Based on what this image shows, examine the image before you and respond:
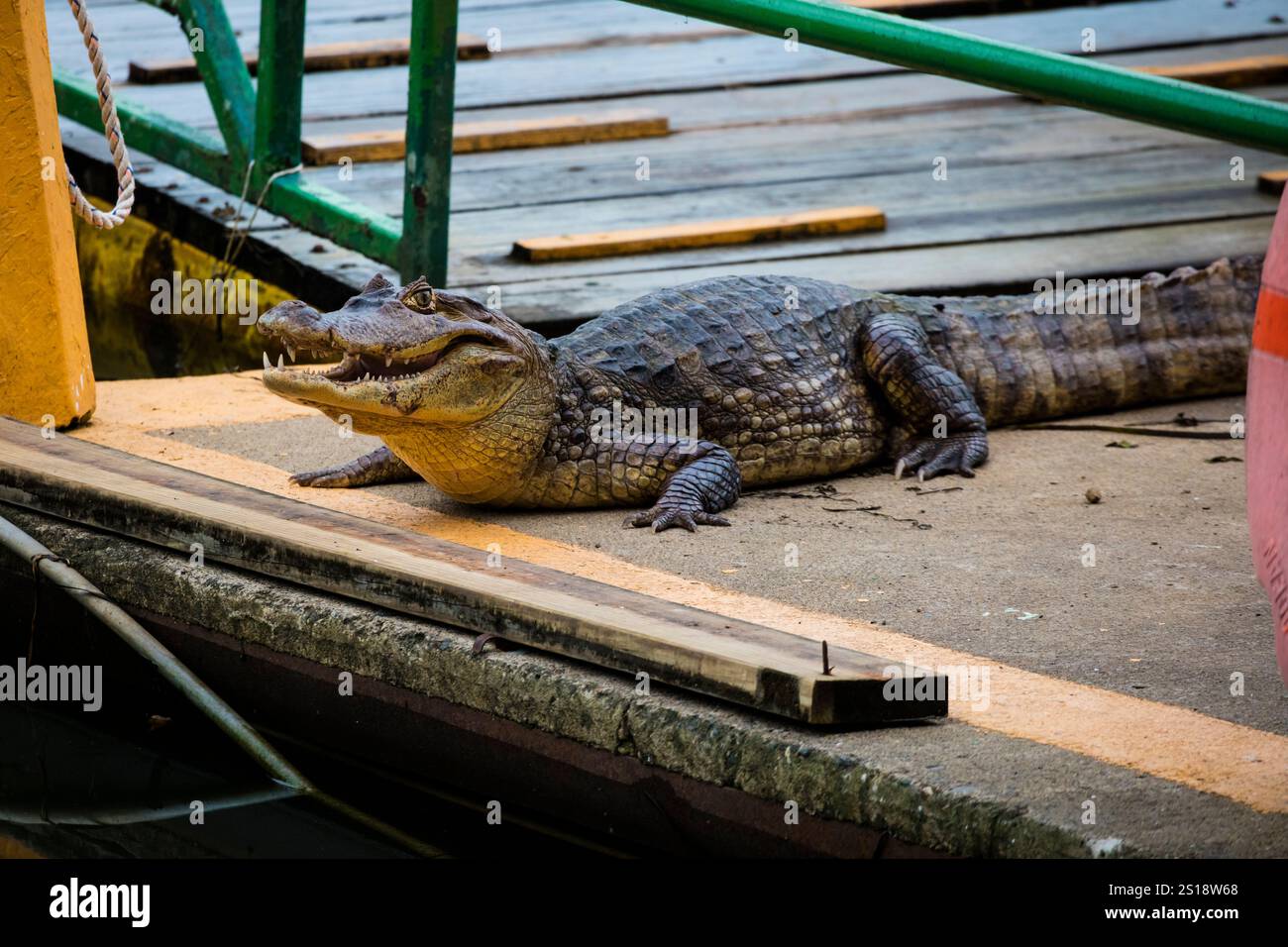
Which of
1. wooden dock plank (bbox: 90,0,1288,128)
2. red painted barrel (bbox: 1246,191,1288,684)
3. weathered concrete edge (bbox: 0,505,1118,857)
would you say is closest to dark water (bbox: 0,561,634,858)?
weathered concrete edge (bbox: 0,505,1118,857)

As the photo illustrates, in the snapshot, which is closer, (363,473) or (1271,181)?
(363,473)

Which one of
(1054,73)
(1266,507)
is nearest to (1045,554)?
(1054,73)

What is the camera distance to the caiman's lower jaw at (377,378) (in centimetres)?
378

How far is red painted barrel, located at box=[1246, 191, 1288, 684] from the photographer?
229 centimetres

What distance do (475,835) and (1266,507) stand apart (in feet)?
5.38

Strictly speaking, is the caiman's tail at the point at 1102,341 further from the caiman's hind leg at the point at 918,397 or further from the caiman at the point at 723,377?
the caiman's hind leg at the point at 918,397

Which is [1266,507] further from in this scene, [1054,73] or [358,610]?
[358,610]

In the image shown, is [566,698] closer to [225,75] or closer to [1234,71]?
[225,75]

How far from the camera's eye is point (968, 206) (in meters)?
6.57

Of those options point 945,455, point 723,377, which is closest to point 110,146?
point 723,377

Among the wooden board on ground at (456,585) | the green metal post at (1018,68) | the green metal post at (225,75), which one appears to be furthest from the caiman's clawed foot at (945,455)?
the green metal post at (225,75)

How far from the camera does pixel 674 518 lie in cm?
402

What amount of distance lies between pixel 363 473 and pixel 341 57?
16.1 ft

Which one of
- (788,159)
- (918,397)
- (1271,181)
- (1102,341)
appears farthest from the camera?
(788,159)
